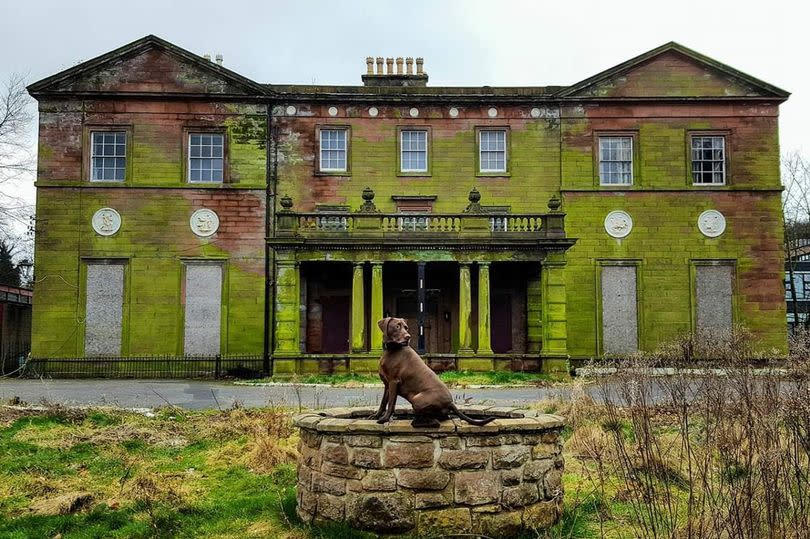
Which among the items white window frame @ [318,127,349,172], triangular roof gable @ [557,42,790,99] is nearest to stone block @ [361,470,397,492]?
white window frame @ [318,127,349,172]

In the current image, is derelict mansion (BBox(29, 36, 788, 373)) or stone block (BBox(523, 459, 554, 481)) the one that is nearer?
stone block (BBox(523, 459, 554, 481))

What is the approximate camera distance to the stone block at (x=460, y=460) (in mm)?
6613

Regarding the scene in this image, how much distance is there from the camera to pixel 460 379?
20.5 metres

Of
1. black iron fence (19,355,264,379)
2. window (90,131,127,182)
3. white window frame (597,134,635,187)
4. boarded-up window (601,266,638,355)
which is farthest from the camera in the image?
white window frame (597,134,635,187)

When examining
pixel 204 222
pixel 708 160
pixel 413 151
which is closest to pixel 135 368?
pixel 204 222

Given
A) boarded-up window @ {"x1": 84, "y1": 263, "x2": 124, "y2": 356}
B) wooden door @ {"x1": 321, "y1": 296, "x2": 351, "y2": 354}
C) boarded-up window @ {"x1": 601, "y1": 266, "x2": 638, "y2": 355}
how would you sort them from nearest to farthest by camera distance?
boarded-up window @ {"x1": 84, "y1": 263, "x2": 124, "y2": 356}, wooden door @ {"x1": 321, "y1": 296, "x2": 351, "y2": 354}, boarded-up window @ {"x1": 601, "y1": 266, "x2": 638, "y2": 355}

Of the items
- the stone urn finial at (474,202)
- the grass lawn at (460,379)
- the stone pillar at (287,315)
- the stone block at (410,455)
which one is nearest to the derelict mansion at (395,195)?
the stone urn finial at (474,202)

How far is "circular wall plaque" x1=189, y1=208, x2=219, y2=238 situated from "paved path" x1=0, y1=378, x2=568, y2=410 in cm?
626

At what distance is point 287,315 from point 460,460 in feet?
54.6

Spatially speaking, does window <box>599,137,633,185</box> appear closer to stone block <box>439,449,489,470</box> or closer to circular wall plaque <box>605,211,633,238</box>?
circular wall plaque <box>605,211,633,238</box>

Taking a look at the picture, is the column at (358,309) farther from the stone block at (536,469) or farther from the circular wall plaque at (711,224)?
the stone block at (536,469)

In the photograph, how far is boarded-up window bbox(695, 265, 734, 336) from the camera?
26344 mm

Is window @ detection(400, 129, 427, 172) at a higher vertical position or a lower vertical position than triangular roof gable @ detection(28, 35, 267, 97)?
lower

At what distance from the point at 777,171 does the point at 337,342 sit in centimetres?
1698
